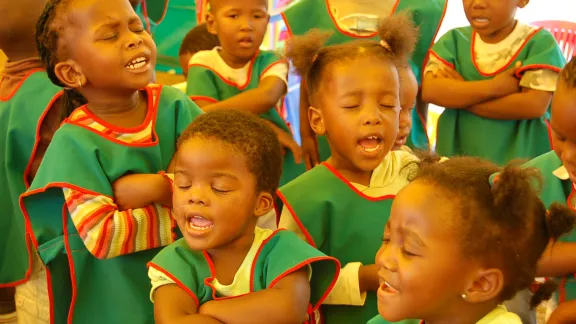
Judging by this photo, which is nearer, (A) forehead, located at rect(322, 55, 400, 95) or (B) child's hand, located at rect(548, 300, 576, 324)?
(B) child's hand, located at rect(548, 300, 576, 324)

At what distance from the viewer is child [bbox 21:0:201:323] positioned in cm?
149

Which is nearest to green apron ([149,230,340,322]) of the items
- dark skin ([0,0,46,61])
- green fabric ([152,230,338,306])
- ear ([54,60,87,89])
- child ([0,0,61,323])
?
green fabric ([152,230,338,306])

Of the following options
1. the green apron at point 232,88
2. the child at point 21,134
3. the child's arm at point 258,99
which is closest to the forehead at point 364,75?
the child's arm at point 258,99

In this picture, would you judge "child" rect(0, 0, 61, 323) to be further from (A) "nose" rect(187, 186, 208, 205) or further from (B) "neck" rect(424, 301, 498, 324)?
(B) "neck" rect(424, 301, 498, 324)

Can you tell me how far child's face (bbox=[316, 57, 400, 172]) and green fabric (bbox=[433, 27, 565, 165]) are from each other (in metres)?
0.78

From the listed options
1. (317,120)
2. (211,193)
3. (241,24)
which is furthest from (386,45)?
(241,24)

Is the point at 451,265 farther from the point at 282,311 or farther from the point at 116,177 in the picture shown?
the point at 116,177

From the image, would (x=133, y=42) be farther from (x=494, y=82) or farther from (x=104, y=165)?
(x=494, y=82)

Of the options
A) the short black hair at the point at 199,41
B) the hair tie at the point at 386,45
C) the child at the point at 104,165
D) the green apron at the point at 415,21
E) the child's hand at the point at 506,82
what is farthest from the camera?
the short black hair at the point at 199,41

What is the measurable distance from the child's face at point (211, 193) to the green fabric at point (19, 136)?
0.61 metres

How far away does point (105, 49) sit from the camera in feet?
5.11

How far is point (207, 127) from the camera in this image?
1394 mm

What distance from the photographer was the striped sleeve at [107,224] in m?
1.46

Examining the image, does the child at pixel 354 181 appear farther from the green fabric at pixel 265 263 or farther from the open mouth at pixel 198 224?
the open mouth at pixel 198 224
